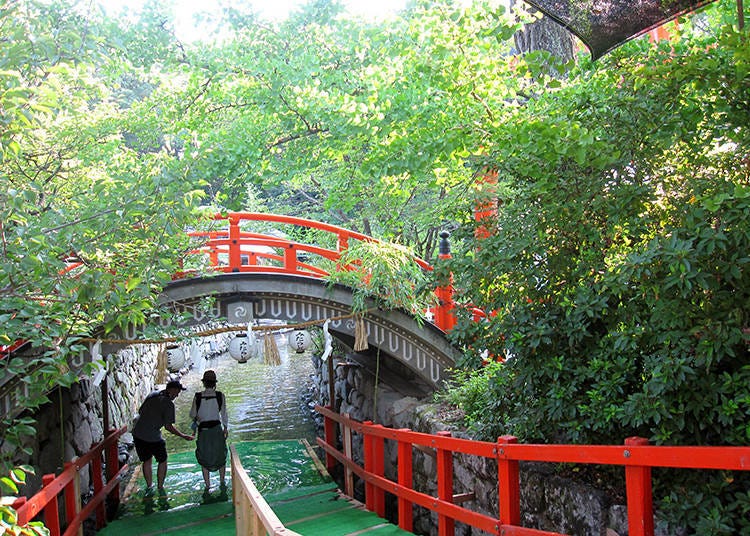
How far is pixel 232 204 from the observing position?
11.4 metres

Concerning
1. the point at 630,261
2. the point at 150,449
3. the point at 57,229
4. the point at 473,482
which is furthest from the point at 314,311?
the point at 630,261

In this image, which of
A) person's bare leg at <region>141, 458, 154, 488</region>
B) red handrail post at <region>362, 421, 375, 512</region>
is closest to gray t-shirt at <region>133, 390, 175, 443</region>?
person's bare leg at <region>141, 458, 154, 488</region>

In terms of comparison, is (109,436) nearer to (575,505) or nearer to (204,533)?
(204,533)

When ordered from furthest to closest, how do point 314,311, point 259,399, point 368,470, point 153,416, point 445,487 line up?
1. point 259,399
2. point 314,311
3. point 153,416
4. point 368,470
5. point 445,487

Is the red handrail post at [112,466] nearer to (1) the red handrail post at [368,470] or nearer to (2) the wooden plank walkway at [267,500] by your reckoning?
(2) the wooden plank walkway at [267,500]

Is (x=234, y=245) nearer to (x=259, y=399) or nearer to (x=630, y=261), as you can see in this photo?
(x=630, y=261)

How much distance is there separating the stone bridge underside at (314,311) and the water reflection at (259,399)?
88cm

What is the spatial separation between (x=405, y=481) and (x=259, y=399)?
39.2 feet

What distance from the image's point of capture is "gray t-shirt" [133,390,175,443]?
9.41m

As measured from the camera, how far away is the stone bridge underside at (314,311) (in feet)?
31.0

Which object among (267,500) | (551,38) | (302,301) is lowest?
(267,500)

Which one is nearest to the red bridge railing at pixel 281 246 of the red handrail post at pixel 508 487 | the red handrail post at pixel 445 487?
the red handrail post at pixel 445 487

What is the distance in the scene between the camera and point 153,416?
943 centimetres

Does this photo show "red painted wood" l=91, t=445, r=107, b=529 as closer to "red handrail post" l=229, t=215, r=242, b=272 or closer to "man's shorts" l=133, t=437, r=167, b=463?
"man's shorts" l=133, t=437, r=167, b=463
